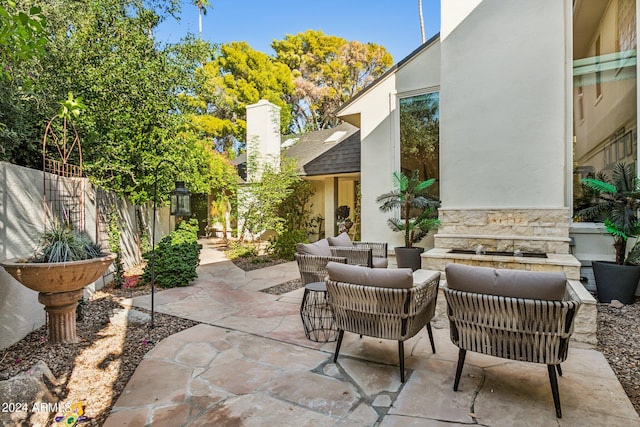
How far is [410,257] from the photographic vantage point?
24.2ft

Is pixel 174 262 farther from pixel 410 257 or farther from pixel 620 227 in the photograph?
pixel 620 227

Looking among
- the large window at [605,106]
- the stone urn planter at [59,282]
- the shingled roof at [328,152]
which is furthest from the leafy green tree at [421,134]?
the stone urn planter at [59,282]

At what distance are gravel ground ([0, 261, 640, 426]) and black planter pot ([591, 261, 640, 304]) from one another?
0.19 metres

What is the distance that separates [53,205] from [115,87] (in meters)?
2.86

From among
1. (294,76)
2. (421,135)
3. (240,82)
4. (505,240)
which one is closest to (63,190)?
(421,135)

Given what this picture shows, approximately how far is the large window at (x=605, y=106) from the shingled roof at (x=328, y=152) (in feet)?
18.2

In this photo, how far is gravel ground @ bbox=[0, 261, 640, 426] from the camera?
116 inches

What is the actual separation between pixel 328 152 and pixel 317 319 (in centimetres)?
806

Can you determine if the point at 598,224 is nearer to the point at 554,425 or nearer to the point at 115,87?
the point at 554,425

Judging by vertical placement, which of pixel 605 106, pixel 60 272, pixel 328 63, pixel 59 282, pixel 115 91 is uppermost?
pixel 328 63

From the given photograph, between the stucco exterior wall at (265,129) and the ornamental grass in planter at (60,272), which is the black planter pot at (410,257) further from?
the stucco exterior wall at (265,129)

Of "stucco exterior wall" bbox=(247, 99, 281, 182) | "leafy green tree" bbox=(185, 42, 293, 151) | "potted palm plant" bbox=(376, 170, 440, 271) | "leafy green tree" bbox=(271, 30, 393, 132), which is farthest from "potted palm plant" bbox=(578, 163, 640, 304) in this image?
"leafy green tree" bbox=(271, 30, 393, 132)

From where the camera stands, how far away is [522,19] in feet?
21.1

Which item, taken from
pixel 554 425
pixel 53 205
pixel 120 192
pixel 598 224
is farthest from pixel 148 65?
pixel 598 224
